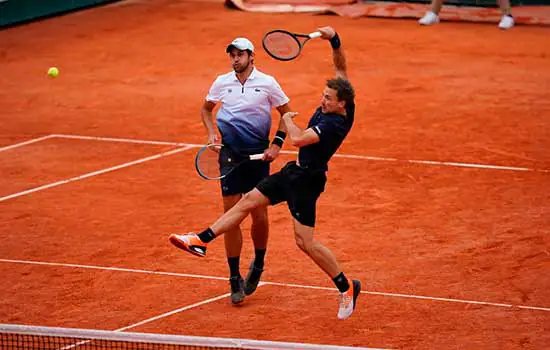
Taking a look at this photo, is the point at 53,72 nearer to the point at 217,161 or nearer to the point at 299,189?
the point at 217,161

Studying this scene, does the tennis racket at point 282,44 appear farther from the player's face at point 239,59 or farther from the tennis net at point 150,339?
the tennis net at point 150,339

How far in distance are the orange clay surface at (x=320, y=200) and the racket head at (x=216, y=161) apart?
1209mm

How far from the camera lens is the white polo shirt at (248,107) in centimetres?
1040

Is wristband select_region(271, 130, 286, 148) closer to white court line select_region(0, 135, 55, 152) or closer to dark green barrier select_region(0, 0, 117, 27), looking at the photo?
white court line select_region(0, 135, 55, 152)

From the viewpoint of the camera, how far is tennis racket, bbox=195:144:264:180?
10.4 m

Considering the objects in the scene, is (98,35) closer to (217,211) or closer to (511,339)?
(217,211)

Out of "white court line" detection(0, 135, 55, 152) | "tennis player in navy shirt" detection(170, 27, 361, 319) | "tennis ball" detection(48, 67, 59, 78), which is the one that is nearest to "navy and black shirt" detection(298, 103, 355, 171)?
"tennis player in navy shirt" detection(170, 27, 361, 319)

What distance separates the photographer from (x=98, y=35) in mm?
23203

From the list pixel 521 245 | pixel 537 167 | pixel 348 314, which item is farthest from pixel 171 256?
pixel 537 167

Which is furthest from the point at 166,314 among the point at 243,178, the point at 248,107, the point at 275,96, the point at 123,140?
the point at 123,140

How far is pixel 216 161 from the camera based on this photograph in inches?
416

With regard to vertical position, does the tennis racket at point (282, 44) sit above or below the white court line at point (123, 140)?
above

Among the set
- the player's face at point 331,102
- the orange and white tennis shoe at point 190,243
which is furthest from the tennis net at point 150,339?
the player's face at point 331,102

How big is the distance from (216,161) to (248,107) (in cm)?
58
